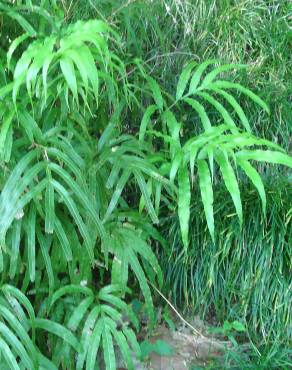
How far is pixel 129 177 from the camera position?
2402mm

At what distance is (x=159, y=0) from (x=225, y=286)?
1.25 m

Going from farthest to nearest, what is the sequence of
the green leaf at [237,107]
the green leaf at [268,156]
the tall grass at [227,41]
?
the tall grass at [227,41], the green leaf at [237,107], the green leaf at [268,156]

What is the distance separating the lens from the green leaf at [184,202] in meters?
1.97

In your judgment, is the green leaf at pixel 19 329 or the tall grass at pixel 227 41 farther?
the tall grass at pixel 227 41

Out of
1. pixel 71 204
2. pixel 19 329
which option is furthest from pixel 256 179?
pixel 19 329

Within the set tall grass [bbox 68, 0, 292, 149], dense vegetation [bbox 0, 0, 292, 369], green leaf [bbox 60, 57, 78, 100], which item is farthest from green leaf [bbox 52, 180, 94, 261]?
tall grass [bbox 68, 0, 292, 149]

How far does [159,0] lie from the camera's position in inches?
113

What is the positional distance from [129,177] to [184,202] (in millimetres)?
431

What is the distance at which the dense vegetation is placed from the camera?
1921 mm

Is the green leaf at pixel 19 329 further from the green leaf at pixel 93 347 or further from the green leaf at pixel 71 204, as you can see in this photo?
the green leaf at pixel 71 204

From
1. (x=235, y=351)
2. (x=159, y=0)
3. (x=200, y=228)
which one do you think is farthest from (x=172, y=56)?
(x=235, y=351)

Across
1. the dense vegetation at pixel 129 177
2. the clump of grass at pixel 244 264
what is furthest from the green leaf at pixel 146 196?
the clump of grass at pixel 244 264

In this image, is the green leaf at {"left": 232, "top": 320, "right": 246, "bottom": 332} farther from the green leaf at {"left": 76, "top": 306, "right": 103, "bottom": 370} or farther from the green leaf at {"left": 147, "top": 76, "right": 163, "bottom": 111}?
the green leaf at {"left": 147, "top": 76, "right": 163, "bottom": 111}

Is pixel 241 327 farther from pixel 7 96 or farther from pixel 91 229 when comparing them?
pixel 7 96
